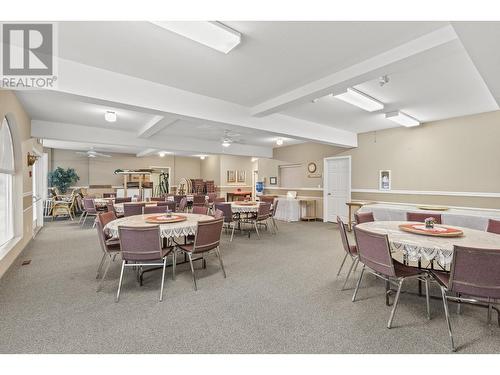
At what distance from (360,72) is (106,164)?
10.7 meters

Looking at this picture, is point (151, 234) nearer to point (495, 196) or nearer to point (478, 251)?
point (478, 251)

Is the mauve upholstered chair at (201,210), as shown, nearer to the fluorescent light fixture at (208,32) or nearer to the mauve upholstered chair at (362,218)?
the mauve upholstered chair at (362,218)

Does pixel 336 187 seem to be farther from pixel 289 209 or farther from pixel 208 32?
pixel 208 32

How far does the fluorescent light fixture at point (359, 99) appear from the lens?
12.2 feet

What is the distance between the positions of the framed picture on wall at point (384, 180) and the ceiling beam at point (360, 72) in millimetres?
4031

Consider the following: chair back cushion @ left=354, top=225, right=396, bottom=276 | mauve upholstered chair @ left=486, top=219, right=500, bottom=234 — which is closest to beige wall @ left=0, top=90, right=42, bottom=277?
chair back cushion @ left=354, top=225, right=396, bottom=276

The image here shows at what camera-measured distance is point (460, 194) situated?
5.11 m

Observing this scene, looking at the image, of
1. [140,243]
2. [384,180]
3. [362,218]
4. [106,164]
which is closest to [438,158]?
[384,180]

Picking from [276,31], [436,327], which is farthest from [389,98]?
[436,327]

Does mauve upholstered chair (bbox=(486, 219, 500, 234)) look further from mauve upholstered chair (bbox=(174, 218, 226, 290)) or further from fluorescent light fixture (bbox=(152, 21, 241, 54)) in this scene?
fluorescent light fixture (bbox=(152, 21, 241, 54))

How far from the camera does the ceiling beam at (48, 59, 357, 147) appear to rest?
2768 mm

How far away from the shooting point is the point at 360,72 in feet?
8.86

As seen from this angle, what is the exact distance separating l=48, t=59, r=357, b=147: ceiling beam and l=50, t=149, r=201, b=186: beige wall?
7.95 meters

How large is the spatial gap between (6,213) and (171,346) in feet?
13.7
